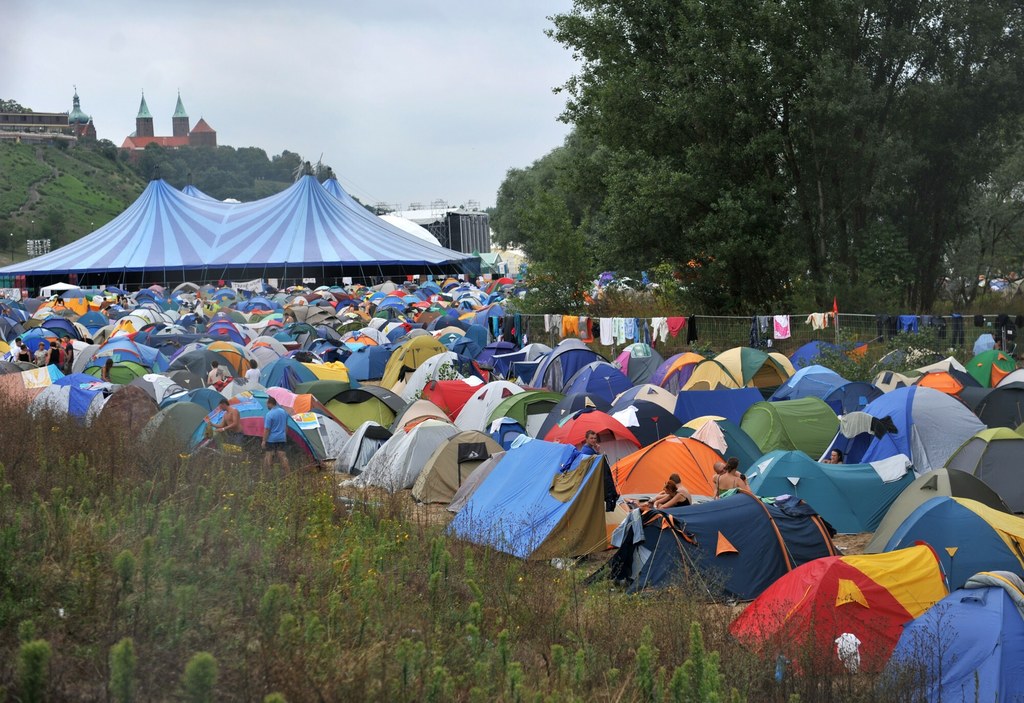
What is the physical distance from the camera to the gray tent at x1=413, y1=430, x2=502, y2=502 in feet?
41.7

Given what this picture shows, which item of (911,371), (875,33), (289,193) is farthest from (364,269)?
(911,371)

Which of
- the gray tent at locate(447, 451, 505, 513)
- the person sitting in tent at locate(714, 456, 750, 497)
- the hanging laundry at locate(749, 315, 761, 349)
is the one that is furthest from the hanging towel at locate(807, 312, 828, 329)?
the person sitting in tent at locate(714, 456, 750, 497)

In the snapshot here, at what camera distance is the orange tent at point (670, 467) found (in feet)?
37.8

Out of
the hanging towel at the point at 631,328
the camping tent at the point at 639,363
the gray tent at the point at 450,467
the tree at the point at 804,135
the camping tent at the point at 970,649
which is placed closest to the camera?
the camping tent at the point at 970,649

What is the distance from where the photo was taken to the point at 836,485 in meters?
11.1

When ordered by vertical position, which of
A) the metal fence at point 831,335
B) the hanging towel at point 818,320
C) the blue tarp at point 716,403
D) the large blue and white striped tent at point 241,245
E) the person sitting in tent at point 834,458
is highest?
the large blue and white striped tent at point 241,245

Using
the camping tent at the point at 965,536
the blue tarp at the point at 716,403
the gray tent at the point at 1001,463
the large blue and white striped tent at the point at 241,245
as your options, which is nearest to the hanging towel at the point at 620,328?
the blue tarp at the point at 716,403

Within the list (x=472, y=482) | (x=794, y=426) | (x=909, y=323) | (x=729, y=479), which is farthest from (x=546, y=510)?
(x=909, y=323)

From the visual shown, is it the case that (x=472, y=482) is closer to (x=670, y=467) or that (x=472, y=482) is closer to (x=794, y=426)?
(x=670, y=467)

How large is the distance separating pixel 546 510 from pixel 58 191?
103208 millimetres

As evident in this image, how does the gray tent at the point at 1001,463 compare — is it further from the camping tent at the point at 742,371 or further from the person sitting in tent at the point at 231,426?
the person sitting in tent at the point at 231,426

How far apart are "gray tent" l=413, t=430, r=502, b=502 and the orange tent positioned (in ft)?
6.03

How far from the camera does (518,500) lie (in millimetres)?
10609

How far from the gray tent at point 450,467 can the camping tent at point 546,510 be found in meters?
1.79
